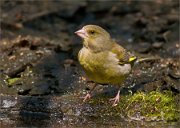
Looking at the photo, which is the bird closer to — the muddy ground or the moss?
the moss

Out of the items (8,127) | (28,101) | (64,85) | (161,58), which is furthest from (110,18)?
(8,127)

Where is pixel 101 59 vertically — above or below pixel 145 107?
above

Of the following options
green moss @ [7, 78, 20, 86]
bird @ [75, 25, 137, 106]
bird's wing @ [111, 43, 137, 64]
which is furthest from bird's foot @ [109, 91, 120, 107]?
green moss @ [7, 78, 20, 86]

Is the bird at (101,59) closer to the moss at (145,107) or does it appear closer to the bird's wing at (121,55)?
the bird's wing at (121,55)

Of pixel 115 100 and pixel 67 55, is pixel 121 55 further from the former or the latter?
pixel 67 55

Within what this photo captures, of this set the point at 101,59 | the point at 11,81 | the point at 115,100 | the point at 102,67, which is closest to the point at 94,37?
the point at 101,59

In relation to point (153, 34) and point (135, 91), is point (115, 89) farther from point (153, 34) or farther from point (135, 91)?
point (153, 34)

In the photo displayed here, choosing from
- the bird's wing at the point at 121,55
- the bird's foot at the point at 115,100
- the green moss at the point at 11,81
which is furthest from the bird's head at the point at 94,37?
the green moss at the point at 11,81
